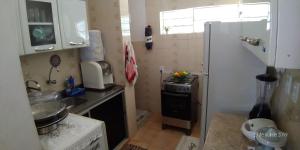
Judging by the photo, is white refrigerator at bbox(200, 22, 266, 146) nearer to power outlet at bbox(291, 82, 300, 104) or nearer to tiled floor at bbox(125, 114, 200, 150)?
power outlet at bbox(291, 82, 300, 104)

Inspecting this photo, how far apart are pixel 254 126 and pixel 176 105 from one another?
1.47 m

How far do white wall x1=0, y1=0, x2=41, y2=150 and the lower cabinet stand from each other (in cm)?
110

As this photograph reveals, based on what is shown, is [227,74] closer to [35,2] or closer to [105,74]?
[105,74]

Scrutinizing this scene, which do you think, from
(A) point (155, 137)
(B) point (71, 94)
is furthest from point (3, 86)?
(A) point (155, 137)

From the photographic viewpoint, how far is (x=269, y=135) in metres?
0.92

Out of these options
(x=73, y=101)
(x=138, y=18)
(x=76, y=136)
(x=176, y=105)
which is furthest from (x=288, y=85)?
(x=138, y=18)

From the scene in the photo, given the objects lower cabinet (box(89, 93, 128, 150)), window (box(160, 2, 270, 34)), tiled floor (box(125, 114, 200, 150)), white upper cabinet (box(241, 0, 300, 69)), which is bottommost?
tiled floor (box(125, 114, 200, 150))

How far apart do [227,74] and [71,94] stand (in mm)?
1677

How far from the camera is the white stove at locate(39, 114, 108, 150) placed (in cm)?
109

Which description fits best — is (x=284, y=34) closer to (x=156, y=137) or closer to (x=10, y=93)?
(x=10, y=93)

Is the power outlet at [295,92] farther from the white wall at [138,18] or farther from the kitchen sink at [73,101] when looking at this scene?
the white wall at [138,18]

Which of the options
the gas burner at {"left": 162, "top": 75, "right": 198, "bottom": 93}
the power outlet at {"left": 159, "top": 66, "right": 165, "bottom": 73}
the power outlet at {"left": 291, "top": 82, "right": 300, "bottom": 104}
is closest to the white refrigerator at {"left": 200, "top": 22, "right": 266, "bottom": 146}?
the power outlet at {"left": 291, "top": 82, "right": 300, "bottom": 104}

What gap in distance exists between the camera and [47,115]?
118 centimetres

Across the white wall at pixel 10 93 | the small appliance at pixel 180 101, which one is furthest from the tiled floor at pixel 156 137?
the white wall at pixel 10 93
